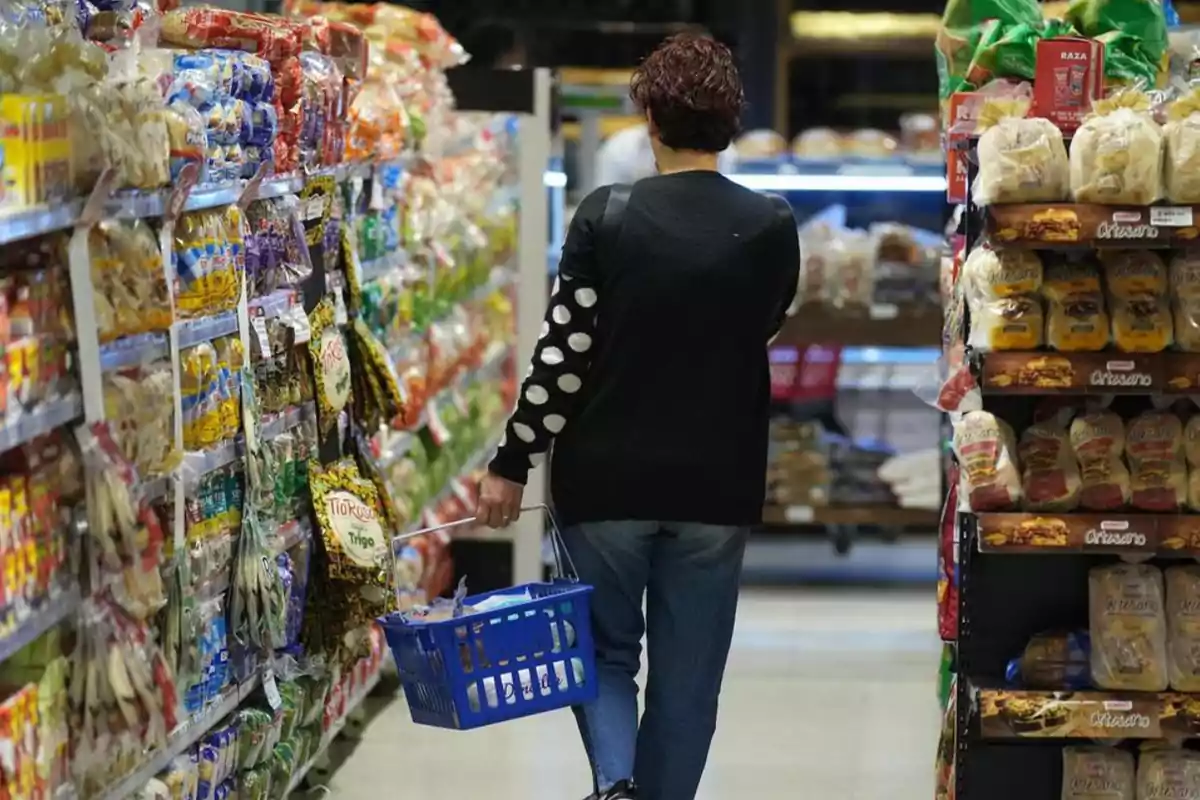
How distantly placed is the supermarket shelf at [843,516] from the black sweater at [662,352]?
13.7 ft

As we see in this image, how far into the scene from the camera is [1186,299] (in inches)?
149

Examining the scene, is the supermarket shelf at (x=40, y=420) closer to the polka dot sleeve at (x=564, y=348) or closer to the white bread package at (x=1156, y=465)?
the polka dot sleeve at (x=564, y=348)

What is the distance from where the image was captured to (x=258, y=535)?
13.5ft

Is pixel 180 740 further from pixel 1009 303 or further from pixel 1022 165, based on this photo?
pixel 1022 165

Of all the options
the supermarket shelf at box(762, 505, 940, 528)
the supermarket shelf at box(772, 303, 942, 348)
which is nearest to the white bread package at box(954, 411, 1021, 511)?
the supermarket shelf at box(772, 303, 942, 348)

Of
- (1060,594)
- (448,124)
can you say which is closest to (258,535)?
(1060,594)

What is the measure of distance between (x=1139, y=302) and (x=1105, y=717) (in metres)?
0.84

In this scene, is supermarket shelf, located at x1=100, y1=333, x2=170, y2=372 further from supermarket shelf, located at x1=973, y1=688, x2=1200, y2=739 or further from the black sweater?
supermarket shelf, located at x1=973, y1=688, x2=1200, y2=739

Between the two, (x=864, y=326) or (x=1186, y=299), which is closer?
(x=1186, y=299)

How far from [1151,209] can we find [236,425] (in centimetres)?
192

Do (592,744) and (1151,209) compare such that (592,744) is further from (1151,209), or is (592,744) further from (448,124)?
(448,124)

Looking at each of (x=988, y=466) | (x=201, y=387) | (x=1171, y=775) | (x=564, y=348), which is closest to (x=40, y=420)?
(x=201, y=387)

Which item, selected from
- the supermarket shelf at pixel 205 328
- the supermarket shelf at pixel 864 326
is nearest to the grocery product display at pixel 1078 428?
the supermarket shelf at pixel 205 328

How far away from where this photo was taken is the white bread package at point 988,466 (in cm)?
385
